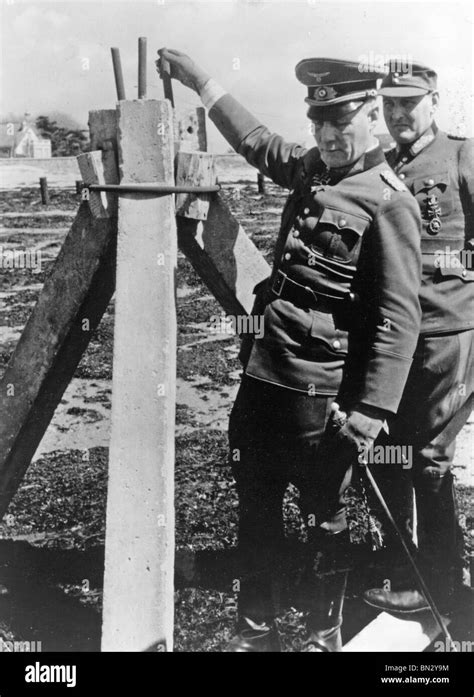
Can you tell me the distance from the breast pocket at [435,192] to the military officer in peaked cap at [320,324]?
1.44ft

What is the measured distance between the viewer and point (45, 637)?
3.84 meters

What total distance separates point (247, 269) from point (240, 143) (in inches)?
19.8

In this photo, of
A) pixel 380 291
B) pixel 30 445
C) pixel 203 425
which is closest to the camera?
pixel 380 291

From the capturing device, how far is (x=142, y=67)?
3111 mm

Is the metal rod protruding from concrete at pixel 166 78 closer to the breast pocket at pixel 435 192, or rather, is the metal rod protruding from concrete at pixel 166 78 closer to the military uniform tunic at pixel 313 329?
the military uniform tunic at pixel 313 329

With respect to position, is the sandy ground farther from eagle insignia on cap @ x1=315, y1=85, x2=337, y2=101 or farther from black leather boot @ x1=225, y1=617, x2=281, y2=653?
eagle insignia on cap @ x1=315, y1=85, x2=337, y2=101

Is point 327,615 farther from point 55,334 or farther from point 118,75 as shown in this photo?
point 118,75

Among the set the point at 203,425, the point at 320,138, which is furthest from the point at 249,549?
the point at 203,425

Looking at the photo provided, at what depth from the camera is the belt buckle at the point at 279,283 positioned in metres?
3.02

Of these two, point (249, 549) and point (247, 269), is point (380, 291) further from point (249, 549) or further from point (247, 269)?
point (249, 549)

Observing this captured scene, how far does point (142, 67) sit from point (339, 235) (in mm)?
989

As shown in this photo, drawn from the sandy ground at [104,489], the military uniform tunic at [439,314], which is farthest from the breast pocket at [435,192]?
the sandy ground at [104,489]

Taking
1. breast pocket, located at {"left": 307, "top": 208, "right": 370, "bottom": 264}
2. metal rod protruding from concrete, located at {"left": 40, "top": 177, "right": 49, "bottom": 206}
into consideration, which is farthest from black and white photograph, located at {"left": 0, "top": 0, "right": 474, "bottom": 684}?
metal rod protruding from concrete, located at {"left": 40, "top": 177, "right": 49, "bottom": 206}
